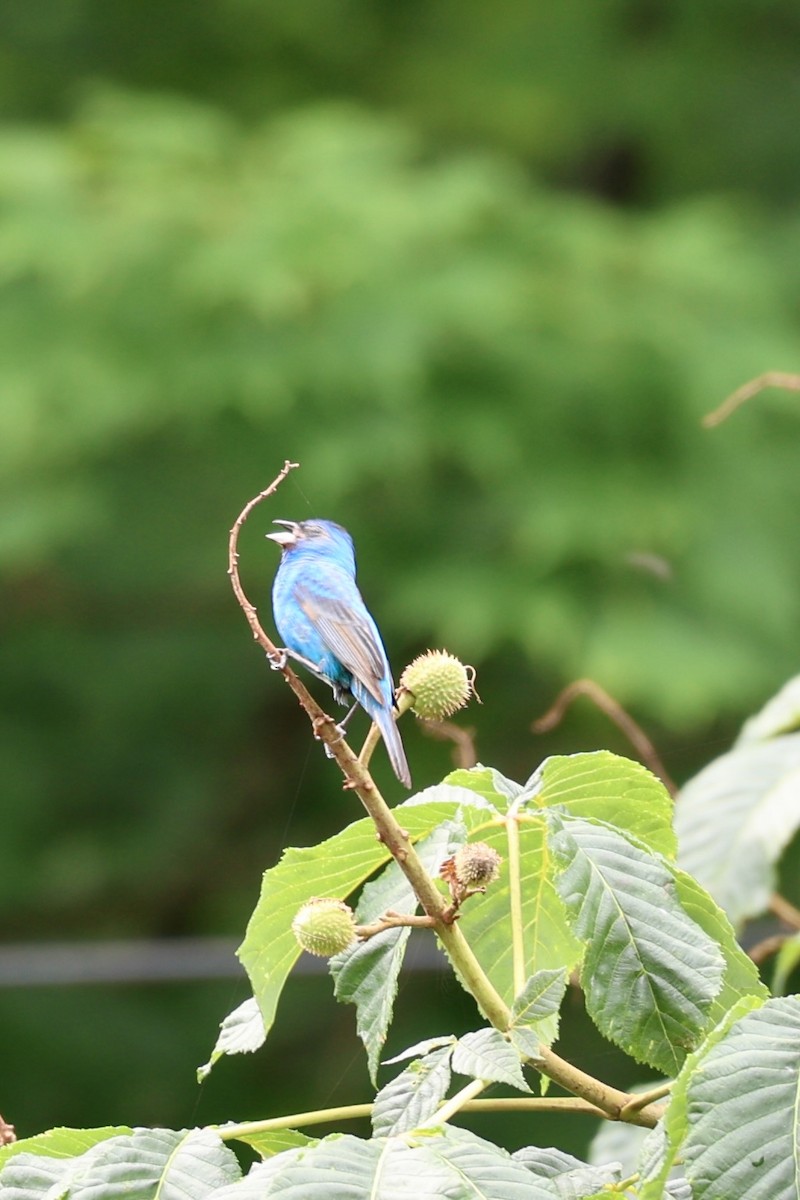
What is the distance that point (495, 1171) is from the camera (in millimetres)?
996

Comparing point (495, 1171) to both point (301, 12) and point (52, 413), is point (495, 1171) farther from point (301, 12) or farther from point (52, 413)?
point (301, 12)

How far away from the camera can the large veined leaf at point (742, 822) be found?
2.04m

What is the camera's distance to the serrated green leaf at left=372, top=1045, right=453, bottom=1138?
112 cm

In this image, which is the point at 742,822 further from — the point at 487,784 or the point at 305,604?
the point at 487,784

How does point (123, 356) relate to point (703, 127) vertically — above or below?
below

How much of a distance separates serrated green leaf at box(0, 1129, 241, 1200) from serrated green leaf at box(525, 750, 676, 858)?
387 millimetres

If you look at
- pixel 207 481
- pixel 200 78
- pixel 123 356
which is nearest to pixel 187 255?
pixel 123 356

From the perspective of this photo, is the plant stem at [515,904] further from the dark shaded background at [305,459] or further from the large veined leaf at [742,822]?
the dark shaded background at [305,459]

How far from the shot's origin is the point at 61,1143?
46.4 inches

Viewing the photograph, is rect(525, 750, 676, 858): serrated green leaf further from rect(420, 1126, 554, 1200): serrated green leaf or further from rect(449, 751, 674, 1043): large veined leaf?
rect(420, 1126, 554, 1200): serrated green leaf

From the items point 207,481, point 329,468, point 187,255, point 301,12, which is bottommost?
point 207,481

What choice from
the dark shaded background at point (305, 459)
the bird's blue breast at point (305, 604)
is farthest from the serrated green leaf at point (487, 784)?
the dark shaded background at point (305, 459)

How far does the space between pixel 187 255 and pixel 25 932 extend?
3.58 metres

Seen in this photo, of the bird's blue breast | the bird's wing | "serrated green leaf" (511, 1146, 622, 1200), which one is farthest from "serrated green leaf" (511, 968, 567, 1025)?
the bird's blue breast
